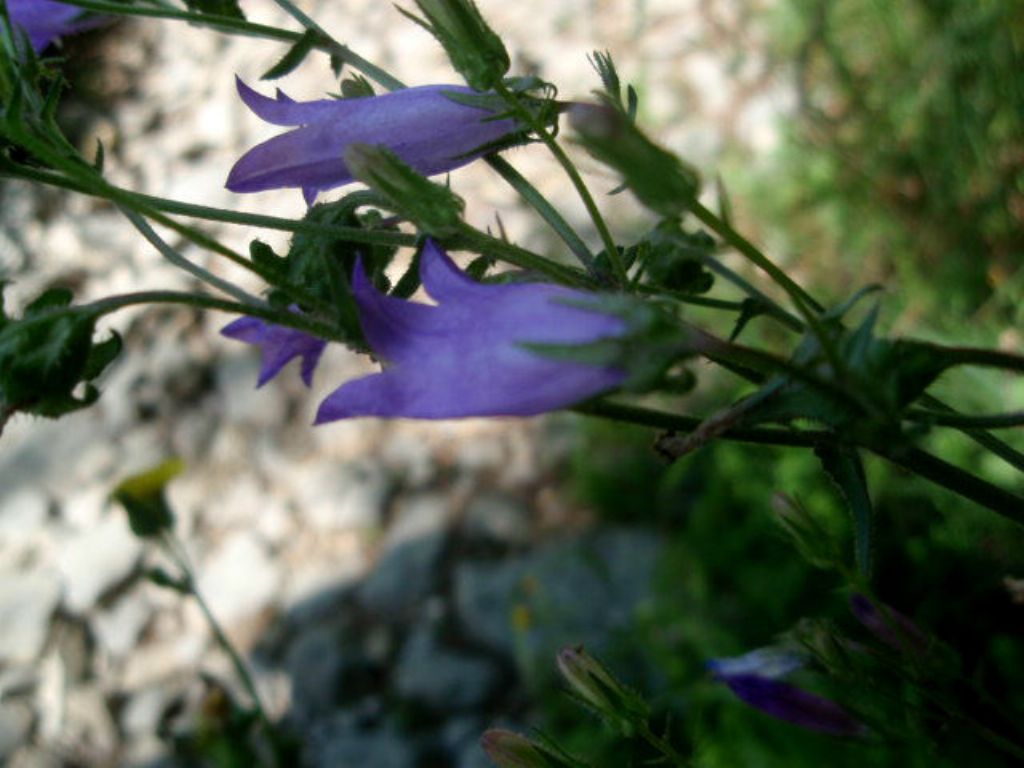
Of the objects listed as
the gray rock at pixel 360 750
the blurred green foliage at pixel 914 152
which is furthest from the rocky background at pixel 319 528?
the blurred green foliage at pixel 914 152

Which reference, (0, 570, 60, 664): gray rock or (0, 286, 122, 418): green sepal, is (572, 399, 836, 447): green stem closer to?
(0, 286, 122, 418): green sepal

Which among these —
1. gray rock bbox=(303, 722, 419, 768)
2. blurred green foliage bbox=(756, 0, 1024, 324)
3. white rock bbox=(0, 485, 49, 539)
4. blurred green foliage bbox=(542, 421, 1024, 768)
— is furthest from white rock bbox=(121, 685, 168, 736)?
blurred green foliage bbox=(756, 0, 1024, 324)

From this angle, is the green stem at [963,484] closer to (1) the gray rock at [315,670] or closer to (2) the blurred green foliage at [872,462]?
(2) the blurred green foliage at [872,462]

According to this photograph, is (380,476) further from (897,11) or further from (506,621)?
(897,11)

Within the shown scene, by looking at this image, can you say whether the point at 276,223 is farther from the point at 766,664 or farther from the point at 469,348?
the point at 766,664

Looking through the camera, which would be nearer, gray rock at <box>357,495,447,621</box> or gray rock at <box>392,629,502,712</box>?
gray rock at <box>392,629,502,712</box>
